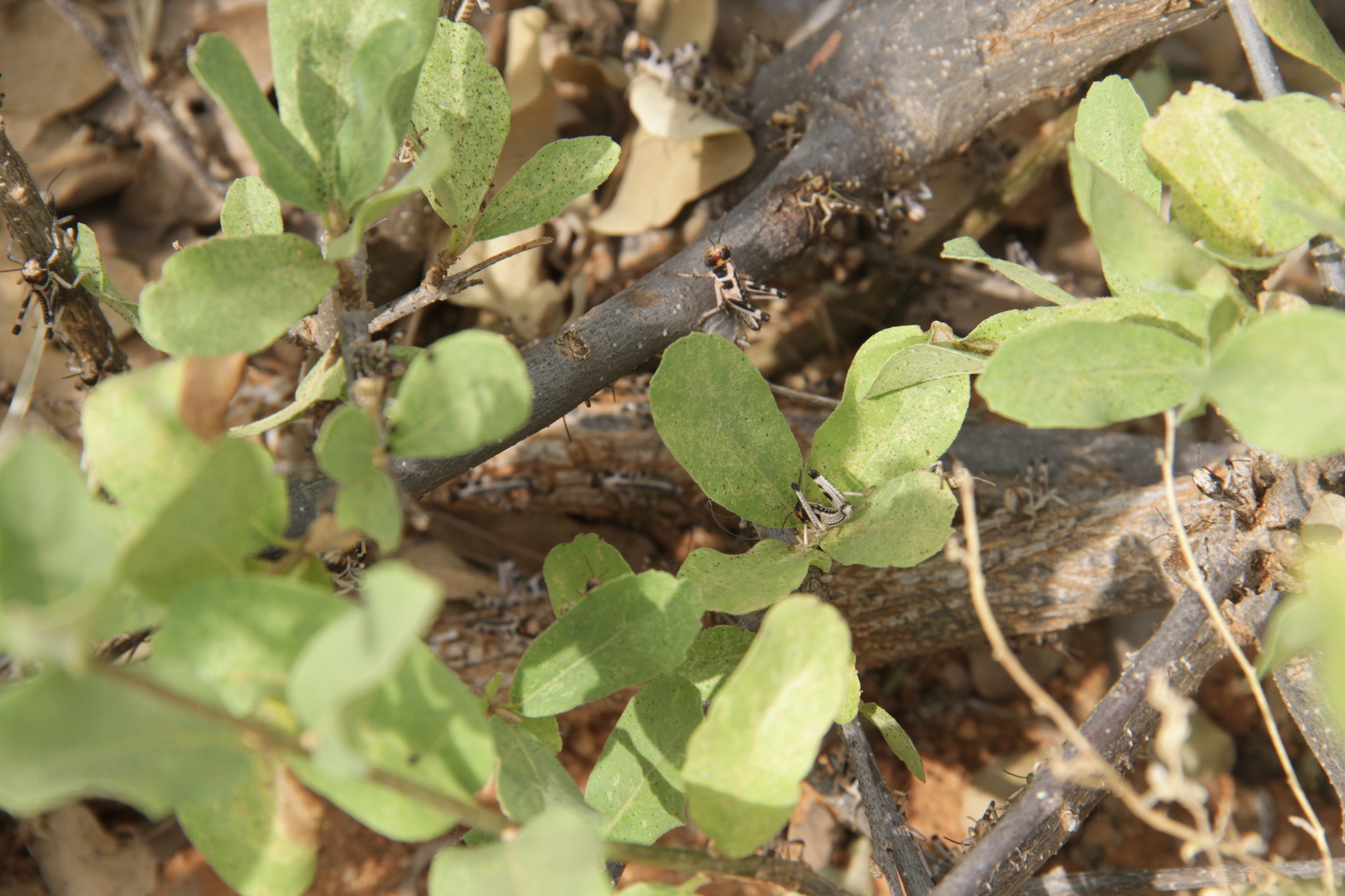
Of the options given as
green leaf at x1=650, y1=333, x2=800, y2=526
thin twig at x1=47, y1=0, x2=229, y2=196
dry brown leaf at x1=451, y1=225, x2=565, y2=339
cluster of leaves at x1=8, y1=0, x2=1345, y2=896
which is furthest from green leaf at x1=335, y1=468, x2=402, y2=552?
thin twig at x1=47, y1=0, x2=229, y2=196

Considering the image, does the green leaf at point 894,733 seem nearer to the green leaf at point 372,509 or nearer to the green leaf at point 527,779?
the green leaf at point 527,779

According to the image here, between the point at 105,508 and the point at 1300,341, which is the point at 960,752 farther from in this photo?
the point at 105,508

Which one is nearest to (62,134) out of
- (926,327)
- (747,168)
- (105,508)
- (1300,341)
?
(747,168)

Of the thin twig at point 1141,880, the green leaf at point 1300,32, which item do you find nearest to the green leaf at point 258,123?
the green leaf at point 1300,32

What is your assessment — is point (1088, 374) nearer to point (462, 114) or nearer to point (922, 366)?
point (922, 366)

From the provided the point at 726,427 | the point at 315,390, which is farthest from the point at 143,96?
the point at 726,427
